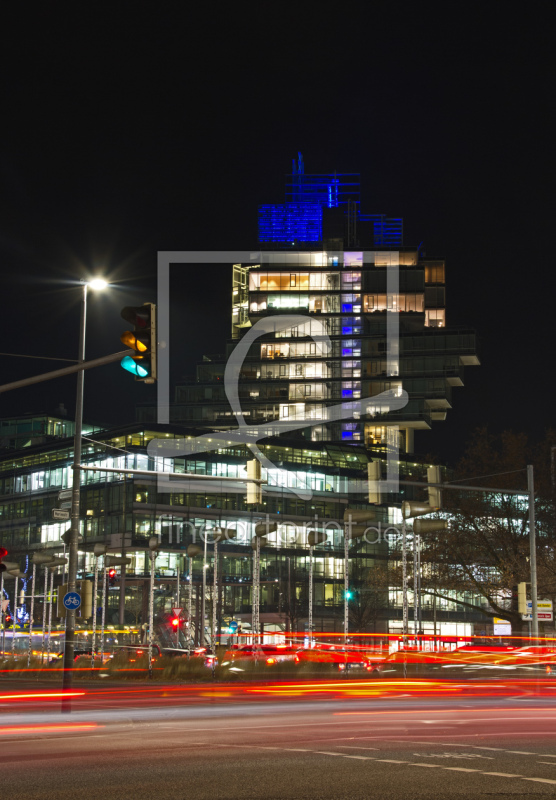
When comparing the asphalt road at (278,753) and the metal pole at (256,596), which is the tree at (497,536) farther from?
the asphalt road at (278,753)

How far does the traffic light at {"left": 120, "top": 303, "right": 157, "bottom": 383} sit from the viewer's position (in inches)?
581

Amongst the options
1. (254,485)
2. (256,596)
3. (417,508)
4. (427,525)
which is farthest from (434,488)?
(256,596)

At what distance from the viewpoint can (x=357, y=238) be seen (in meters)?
154

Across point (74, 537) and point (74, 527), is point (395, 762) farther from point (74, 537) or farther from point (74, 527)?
point (74, 527)

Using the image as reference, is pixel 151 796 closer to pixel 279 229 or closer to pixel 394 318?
pixel 394 318

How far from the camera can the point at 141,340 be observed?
14.8 metres

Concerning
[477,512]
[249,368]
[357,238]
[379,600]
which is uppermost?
[357,238]

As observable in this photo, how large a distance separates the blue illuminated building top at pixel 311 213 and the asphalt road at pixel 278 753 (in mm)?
137030

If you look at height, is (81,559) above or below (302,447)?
below

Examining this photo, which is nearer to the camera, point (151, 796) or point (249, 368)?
point (151, 796)

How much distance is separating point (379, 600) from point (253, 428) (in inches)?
1865

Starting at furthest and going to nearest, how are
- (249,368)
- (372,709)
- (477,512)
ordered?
1. (249,368)
2. (477,512)
3. (372,709)

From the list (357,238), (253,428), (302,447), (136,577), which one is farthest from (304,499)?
(357,238)

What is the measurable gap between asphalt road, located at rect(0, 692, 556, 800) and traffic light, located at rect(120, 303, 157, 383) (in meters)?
5.69
